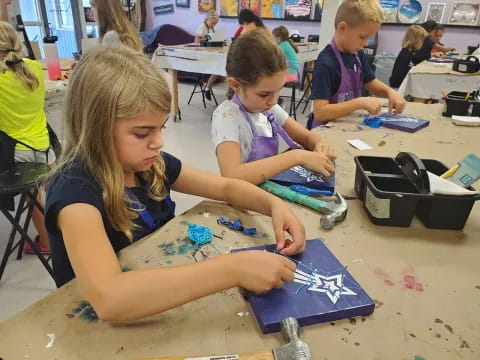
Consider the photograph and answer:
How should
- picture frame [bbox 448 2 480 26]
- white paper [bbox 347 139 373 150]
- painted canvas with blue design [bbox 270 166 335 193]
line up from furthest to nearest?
picture frame [bbox 448 2 480 26] < white paper [bbox 347 139 373 150] < painted canvas with blue design [bbox 270 166 335 193]

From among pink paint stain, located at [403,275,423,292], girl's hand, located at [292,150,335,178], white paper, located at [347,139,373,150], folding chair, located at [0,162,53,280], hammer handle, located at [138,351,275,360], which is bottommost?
folding chair, located at [0,162,53,280]

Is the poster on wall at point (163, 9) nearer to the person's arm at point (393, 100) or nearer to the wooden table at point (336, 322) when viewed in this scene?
the person's arm at point (393, 100)

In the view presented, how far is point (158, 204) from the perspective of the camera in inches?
37.8

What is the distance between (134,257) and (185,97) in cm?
499

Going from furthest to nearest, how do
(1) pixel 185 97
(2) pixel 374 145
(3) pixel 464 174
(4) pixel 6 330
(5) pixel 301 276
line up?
(1) pixel 185 97 → (2) pixel 374 145 → (3) pixel 464 174 → (5) pixel 301 276 → (4) pixel 6 330

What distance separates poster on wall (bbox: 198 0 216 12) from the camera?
6609mm

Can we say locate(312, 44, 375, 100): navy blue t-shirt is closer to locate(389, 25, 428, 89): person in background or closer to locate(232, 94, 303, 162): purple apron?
locate(232, 94, 303, 162): purple apron

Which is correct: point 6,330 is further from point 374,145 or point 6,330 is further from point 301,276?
point 374,145

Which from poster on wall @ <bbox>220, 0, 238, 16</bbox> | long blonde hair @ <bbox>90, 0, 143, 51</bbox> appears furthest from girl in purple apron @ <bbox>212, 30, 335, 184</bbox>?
poster on wall @ <bbox>220, 0, 238, 16</bbox>

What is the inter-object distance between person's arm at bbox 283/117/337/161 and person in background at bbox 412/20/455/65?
3.43 meters

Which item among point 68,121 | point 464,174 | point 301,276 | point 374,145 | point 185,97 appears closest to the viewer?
point 301,276

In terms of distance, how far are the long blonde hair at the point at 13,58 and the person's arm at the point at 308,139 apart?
4.26ft

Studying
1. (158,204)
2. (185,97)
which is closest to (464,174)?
(158,204)

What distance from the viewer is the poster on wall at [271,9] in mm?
6012
